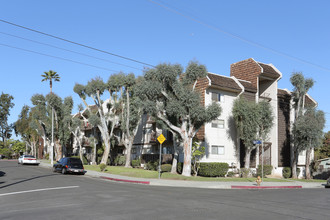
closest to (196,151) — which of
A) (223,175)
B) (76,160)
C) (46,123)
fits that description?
(223,175)

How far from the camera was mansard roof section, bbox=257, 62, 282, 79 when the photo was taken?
36312 millimetres

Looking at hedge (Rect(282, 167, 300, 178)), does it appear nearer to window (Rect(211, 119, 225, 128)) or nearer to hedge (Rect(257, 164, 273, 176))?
hedge (Rect(257, 164, 273, 176))

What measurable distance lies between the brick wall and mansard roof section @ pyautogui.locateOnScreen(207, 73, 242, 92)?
112 inches

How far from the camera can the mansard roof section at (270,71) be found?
119 feet

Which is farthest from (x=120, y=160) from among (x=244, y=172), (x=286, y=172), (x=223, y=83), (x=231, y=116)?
(x=286, y=172)

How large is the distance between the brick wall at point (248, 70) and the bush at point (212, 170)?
1083 cm

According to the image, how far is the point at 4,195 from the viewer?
14562mm

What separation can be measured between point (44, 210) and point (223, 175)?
2289cm

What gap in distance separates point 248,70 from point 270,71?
250 cm

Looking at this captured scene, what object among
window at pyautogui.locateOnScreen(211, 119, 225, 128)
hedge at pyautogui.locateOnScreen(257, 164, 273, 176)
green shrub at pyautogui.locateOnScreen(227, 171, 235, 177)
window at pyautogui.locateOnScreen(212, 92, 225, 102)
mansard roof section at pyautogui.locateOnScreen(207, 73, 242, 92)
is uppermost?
mansard roof section at pyautogui.locateOnScreen(207, 73, 242, 92)

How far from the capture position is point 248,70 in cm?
3700

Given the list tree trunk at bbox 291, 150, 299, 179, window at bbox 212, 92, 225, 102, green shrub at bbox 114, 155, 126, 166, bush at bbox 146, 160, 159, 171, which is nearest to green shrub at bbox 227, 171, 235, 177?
window at bbox 212, 92, 225, 102

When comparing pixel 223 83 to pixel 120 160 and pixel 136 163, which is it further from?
pixel 120 160

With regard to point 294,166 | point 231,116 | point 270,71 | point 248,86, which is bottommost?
point 294,166
